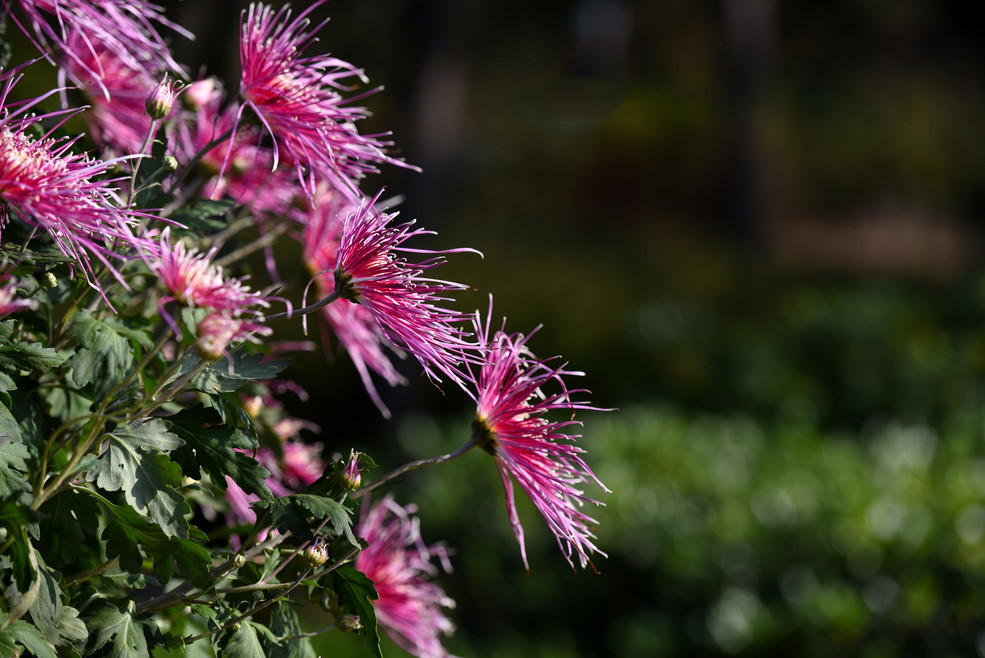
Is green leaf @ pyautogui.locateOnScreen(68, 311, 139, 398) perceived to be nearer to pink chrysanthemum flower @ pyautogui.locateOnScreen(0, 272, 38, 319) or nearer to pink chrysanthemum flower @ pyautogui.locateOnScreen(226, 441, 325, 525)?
pink chrysanthemum flower @ pyautogui.locateOnScreen(0, 272, 38, 319)

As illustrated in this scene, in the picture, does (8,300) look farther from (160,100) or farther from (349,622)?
(349,622)

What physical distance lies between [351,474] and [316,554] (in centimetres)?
8

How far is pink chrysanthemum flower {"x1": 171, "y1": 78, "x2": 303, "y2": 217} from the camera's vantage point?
1229 mm

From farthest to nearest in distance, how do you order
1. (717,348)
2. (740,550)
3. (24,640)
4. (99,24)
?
(717,348), (740,550), (99,24), (24,640)

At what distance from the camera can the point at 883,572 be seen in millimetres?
3367

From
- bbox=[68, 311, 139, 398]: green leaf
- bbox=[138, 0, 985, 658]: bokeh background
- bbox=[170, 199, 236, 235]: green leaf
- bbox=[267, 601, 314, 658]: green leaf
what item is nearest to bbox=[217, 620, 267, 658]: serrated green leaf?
bbox=[267, 601, 314, 658]: green leaf

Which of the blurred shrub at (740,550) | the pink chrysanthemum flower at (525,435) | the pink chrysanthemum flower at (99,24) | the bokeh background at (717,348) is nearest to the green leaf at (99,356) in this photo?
the pink chrysanthemum flower at (99,24)

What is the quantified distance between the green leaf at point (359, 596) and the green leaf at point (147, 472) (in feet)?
0.51

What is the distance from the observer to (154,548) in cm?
85

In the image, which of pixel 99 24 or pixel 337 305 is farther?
pixel 337 305

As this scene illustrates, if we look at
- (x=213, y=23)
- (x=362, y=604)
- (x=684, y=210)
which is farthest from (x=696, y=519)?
(x=684, y=210)

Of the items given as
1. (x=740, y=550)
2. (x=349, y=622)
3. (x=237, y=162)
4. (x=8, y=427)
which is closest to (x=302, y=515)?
(x=349, y=622)

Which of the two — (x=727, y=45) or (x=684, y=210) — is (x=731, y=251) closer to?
(x=727, y=45)

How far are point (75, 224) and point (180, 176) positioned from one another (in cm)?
21
